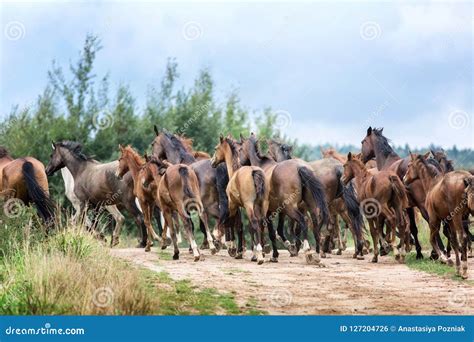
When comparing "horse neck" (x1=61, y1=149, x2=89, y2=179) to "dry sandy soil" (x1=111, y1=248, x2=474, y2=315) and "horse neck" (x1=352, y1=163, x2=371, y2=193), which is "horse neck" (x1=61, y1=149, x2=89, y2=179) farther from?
"horse neck" (x1=352, y1=163, x2=371, y2=193)

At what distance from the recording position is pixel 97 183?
21328 mm

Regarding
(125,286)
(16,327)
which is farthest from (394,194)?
(16,327)

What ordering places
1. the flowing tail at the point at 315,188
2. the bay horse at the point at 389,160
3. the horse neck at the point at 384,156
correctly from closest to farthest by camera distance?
the flowing tail at the point at 315,188
the bay horse at the point at 389,160
the horse neck at the point at 384,156

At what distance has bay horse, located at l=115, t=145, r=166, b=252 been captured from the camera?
18438 mm

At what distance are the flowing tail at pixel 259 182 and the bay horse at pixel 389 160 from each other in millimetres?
3331

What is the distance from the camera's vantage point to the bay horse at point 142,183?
1844 cm

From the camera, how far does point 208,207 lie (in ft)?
62.1

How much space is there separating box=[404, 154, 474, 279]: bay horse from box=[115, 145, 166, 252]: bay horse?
570 centimetres

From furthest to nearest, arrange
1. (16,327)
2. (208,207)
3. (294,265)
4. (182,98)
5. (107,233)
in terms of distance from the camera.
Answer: (182,98) < (107,233) < (208,207) < (294,265) < (16,327)

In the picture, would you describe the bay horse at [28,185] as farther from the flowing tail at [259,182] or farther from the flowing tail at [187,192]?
the flowing tail at [259,182]

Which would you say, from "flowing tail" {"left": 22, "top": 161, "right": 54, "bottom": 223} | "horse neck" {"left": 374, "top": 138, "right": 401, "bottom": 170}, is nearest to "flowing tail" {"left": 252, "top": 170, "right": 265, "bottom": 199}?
"horse neck" {"left": 374, "top": 138, "right": 401, "bottom": 170}

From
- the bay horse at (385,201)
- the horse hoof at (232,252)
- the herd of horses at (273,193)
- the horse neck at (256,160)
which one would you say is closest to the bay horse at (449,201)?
the herd of horses at (273,193)

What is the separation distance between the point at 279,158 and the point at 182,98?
19590 millimetres

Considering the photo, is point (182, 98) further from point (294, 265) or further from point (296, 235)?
point (294, 265)
